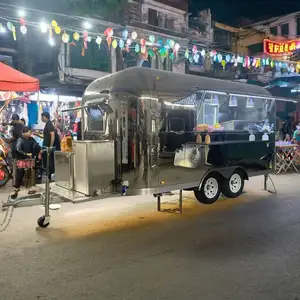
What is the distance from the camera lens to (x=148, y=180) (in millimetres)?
6438

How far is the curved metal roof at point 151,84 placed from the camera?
631cm

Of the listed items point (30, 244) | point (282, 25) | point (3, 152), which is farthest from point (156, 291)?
point (282, 25)

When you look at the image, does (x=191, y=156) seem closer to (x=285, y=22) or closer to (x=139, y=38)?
(x=139, y=38)

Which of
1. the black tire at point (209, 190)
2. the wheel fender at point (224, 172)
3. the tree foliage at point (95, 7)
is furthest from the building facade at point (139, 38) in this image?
the black tire at point (209, 190)

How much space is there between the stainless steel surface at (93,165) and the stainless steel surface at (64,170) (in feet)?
0.30

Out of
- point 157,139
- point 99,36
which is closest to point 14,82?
point 157,139

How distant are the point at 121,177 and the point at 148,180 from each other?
519 mm

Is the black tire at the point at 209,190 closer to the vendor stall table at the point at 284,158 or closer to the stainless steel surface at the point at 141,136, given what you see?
the stainless steel surface at the point at 141,136

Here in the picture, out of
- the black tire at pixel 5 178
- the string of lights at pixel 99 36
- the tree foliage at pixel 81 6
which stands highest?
the tree foliage at pixel 81 6

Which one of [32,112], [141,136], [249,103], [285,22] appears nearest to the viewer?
[141,136]

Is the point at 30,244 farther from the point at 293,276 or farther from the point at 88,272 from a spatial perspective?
the point at 293,276

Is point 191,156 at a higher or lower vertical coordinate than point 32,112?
lower

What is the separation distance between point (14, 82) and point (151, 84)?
10.1 ft

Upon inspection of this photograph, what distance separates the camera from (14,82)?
7312mm
